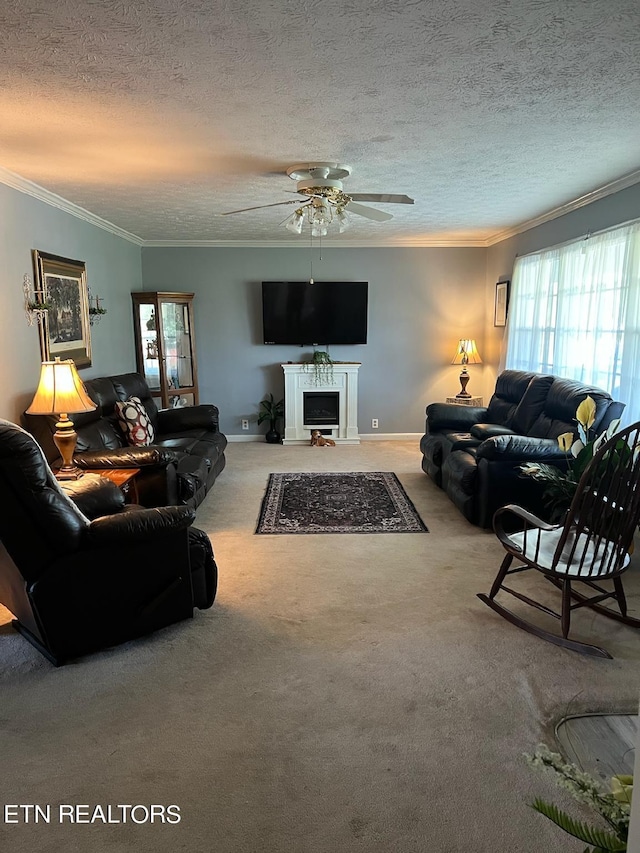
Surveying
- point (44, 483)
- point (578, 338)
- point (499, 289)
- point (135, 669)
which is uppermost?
point (499, 289)

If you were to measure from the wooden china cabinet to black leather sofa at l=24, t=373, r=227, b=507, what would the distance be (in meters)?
0.86

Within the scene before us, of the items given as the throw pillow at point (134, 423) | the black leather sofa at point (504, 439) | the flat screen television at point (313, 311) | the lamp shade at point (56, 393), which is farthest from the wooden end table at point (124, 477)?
the flat screen television at point (313, 311)

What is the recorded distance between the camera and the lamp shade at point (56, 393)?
3.54 m

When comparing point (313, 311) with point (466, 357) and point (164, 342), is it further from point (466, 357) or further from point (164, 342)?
point (466, 357)

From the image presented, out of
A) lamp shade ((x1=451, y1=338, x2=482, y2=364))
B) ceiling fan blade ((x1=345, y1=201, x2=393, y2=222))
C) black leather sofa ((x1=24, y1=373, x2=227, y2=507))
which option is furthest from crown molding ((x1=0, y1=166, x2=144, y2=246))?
lamp shade ((x1=451, y1=338, x2=482, y2=364))

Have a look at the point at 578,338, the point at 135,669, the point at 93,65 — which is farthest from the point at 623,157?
the point at 135,669

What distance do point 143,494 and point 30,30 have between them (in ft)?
8.91

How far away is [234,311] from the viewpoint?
23.4ft

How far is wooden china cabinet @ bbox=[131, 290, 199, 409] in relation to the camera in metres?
6.52

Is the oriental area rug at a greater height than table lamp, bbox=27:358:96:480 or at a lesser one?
lesser

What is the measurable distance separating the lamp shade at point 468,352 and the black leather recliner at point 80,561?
4919mm

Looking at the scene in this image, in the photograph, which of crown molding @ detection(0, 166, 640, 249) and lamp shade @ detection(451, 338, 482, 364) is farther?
lamp shade @ detection(451, 338, 482, 364)

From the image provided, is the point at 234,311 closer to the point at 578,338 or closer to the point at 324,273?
the point at 324,273

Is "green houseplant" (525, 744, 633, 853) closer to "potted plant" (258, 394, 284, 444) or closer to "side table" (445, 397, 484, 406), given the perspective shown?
"side table" (445, 397, 484, 406)
